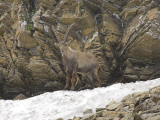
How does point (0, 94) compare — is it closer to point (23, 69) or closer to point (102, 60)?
point (23, 69)

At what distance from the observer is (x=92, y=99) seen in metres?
8.48

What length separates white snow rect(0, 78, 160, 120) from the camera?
7804 millimetres

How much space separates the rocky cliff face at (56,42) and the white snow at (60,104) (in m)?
3.52

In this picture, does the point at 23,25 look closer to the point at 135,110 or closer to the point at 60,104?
the point at 60,104

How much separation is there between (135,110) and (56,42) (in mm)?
8839

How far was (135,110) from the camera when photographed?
557cm

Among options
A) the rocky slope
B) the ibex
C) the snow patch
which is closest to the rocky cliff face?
the snow patch

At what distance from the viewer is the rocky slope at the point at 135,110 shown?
4971 mm

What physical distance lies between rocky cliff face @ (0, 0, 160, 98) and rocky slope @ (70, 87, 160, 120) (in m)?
6.06

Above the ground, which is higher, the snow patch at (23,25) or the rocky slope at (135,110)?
the snow patch at (23,25)

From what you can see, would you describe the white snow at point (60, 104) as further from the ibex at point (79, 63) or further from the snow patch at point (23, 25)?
the snow patch at point (23, 25)

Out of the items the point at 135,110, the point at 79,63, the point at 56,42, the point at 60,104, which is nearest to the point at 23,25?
the point at 56,42

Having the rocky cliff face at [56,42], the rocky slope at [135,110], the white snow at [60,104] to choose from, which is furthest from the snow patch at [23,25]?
the rocky slope at [135,110]

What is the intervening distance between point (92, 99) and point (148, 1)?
25.5 feet
